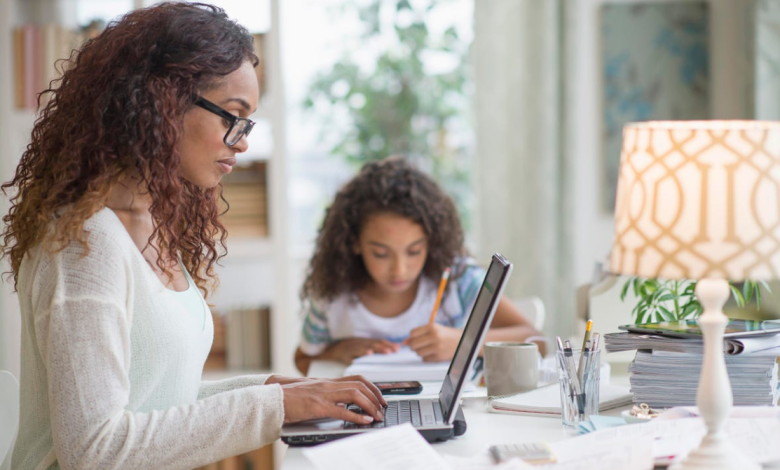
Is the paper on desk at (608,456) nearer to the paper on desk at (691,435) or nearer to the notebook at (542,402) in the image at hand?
the paper on desk at (691,435)

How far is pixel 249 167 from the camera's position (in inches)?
128

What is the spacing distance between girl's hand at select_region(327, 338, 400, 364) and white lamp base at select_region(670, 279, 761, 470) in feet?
3.51

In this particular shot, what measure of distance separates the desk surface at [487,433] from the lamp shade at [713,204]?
1.24 feet

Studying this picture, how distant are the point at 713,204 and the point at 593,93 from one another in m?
2.69

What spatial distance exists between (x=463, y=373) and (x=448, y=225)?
1178 millimetres

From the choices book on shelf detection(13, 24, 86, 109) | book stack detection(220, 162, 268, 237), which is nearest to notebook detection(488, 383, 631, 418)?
book stack detection(220, 162, 268, 237)

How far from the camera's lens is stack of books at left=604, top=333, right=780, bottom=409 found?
1.31m

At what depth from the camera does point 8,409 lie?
144cm

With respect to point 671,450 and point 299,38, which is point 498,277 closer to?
point 671,450

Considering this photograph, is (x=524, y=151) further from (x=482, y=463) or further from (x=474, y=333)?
(x=482, y=463)

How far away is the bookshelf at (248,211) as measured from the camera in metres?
3.18

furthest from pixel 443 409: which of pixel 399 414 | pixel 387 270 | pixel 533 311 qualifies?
pixel 533 311

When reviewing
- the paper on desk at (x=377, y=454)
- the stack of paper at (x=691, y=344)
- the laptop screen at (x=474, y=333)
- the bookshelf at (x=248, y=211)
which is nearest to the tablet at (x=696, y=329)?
the stack of paper at (x=691, y=344)

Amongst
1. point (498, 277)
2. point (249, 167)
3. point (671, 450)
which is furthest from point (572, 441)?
point (249, 167)
